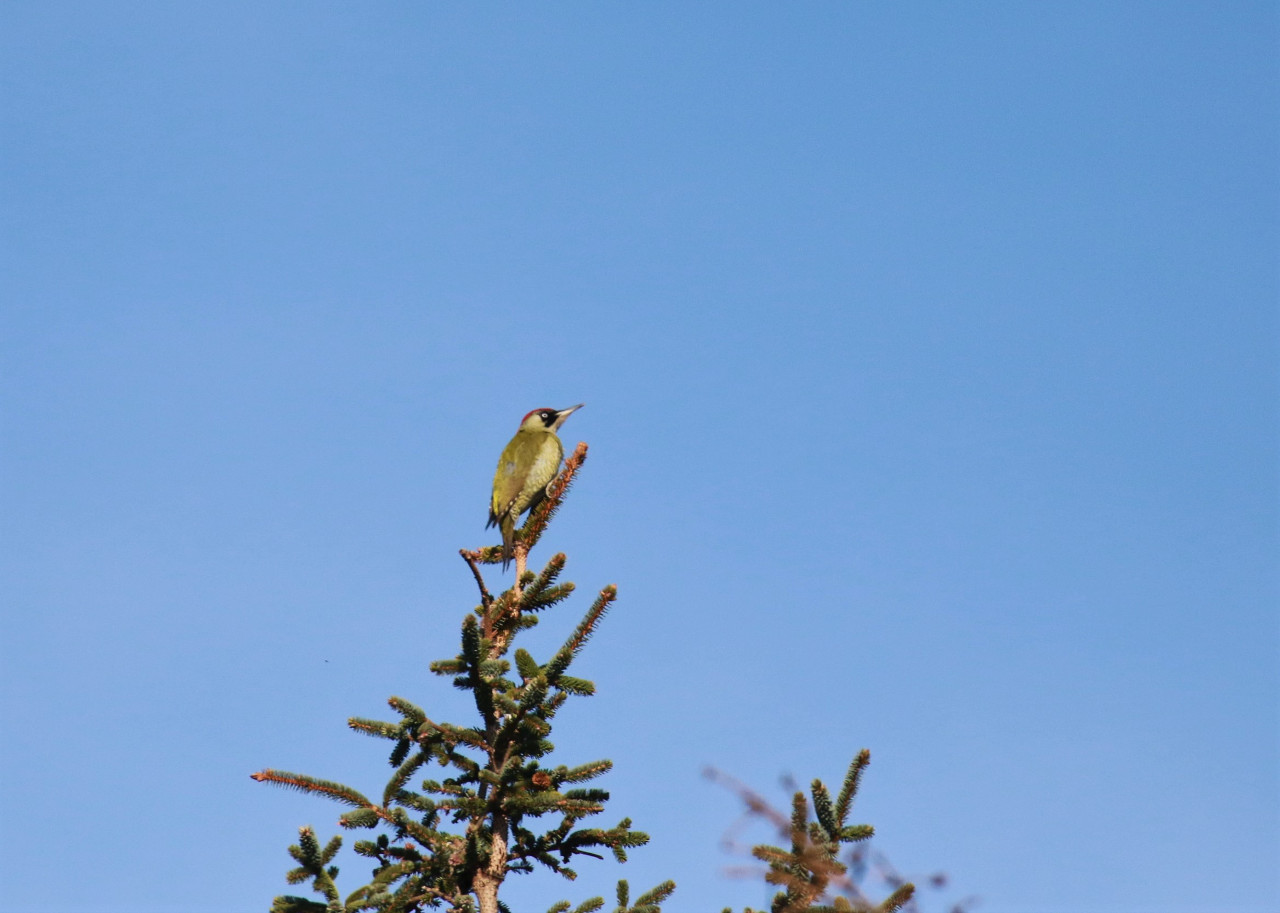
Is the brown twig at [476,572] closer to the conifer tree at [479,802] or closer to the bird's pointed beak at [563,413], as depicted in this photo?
Answer: the conifer tree at [479,802]

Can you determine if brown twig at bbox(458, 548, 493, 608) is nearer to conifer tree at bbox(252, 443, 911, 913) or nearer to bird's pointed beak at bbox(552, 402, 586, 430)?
conifer tree at bbox(252, 443, 911, 913)

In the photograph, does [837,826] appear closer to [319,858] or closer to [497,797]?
[497,797]

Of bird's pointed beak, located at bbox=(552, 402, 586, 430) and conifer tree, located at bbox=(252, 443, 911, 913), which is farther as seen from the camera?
bird's pointed beak, located at bbox=(552, 402, 586, 430)

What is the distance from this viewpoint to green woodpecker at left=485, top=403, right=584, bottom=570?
10.1 meters

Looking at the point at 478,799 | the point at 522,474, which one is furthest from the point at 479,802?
the point at 522,474

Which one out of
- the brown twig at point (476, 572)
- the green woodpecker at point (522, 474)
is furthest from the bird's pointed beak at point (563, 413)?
the brown twig at point (476, 572)

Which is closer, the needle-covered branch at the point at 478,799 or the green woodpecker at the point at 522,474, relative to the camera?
the needle-covered branch at the point at 478,799

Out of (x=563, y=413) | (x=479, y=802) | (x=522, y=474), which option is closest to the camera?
(x=479, y=802)

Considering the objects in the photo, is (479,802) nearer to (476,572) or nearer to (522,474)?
(476,572)

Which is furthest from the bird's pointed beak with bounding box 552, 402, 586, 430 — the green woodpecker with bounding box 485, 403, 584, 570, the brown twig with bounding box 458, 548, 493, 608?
the brown twig with bounding box 458, 548, 493, 608

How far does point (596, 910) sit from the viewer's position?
633cm

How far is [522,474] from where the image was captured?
1034cm

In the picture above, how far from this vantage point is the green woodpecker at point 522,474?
10.1 m

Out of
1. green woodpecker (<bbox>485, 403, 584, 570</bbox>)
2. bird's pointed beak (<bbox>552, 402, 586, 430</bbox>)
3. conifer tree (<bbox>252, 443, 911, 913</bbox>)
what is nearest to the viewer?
conifer tree (<bbox>252, 443, 911, 913</bbox>)
